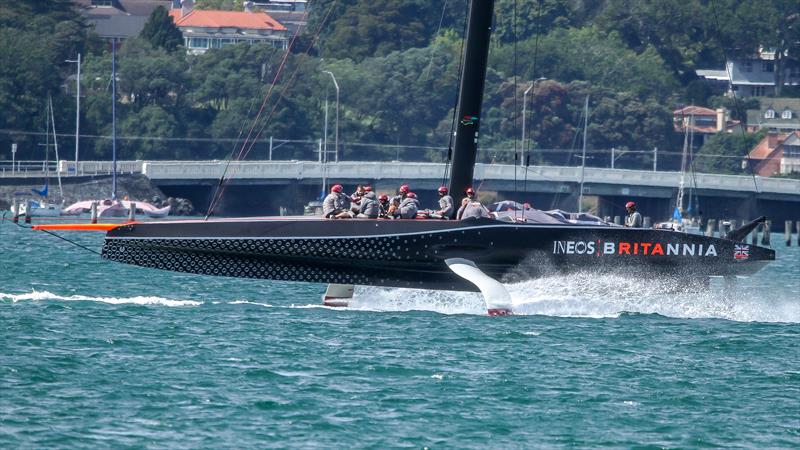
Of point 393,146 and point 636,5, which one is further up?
point 636,5

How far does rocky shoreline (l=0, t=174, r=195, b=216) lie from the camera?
80.2 metres

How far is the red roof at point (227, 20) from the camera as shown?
162375 mm

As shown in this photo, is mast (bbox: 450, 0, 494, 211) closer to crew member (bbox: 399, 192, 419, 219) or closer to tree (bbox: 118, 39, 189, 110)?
crew member (bbox: 399, 192, 419, 219)

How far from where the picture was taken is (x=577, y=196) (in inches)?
3479

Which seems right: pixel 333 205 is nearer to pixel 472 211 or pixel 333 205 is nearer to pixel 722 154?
pixel 472 211

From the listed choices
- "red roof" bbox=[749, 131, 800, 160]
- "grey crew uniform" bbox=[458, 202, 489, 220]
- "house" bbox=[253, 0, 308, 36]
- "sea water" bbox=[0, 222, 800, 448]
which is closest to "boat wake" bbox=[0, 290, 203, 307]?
"sea water" bbox=[0, 222, 800, 448]

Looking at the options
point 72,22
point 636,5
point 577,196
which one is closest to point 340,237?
point 577,196

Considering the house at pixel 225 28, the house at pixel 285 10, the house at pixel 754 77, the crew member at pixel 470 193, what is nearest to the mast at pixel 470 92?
the crew member at pixel 470 193

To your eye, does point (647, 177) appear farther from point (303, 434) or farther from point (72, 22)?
point (303, 434)

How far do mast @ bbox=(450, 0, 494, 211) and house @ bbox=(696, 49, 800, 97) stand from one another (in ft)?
416

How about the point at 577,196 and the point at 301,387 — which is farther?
the point at 577,196

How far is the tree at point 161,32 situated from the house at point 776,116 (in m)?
48.5

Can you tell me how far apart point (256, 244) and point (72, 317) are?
3.20m

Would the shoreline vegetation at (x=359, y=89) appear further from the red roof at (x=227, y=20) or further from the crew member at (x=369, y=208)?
the crew member at (x=369, y=208)
